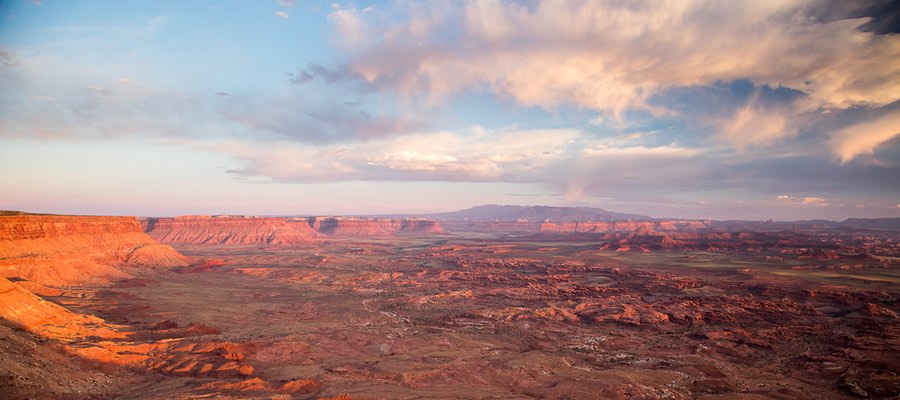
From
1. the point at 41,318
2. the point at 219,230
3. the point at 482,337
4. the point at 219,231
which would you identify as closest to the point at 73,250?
the point at 41,318

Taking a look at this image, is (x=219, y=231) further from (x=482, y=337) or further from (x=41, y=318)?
(x=482, y=337)

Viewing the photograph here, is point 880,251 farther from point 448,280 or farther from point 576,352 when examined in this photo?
point 576,352

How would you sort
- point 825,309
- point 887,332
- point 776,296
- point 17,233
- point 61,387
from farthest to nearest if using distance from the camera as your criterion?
point 17,233
point 776,296
point 825,309
point 887,332
point 61,387

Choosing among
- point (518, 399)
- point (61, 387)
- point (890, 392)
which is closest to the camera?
point (61, 387)

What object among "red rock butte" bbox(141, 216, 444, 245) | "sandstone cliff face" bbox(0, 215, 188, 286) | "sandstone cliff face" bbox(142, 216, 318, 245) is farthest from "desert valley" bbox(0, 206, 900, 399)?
"sandstone cliff face" bbox(142, 216, 318, 245)

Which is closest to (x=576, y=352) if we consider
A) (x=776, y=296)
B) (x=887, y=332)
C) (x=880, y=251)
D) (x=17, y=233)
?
(x=887, y=332)

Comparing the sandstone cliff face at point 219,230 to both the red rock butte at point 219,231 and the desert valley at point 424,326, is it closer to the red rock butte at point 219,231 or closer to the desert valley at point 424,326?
the red rock butte at point 219,231

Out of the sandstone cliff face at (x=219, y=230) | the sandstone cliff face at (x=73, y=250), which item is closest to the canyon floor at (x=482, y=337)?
the sandstone cliff face at (x=73, y=250)
